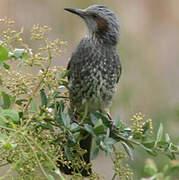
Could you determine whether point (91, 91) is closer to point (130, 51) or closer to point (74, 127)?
point (74, 127)

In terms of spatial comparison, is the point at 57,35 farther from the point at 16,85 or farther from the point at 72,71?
the point at 16,85

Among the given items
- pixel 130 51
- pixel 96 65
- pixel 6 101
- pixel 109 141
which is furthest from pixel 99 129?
pixel 130 51

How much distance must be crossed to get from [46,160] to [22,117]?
24 cm

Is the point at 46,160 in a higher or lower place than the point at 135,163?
higher

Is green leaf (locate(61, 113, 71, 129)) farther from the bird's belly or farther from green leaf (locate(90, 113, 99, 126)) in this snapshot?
the bird's belly

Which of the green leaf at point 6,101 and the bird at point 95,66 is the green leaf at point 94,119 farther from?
the bird at point 95,66

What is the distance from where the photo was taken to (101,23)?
3539mm

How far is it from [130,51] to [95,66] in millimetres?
1841

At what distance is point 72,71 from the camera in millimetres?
3326

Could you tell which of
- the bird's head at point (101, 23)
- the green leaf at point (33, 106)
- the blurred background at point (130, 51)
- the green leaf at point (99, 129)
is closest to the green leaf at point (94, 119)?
the green leaf at point (99, 129)

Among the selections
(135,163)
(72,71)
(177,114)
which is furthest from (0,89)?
(177,114)

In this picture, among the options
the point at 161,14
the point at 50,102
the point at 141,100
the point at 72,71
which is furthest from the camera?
the point at 161,14

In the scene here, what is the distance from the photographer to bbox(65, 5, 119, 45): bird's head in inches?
139

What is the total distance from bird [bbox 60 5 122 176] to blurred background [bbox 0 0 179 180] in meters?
0.83
